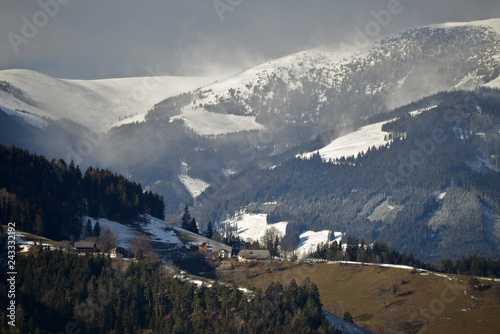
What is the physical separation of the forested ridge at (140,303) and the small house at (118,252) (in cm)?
1691

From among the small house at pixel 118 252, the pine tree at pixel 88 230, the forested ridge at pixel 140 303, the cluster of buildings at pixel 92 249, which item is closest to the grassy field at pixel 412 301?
the forested ridge at pixel 140 303

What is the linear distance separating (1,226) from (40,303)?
98.3 ft

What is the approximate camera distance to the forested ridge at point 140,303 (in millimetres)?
144375

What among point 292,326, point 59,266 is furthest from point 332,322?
point 59,266

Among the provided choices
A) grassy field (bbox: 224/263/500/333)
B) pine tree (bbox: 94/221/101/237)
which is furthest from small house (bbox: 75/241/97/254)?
grassy field (bbox: 224/263/500/333)

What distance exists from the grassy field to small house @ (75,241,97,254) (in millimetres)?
39921

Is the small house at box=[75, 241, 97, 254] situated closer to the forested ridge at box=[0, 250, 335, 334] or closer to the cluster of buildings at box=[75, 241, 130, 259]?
the cluster of buildings at box=[75, 241, 130, 259]

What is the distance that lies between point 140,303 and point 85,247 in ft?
103

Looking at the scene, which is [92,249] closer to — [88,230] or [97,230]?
[97,230]

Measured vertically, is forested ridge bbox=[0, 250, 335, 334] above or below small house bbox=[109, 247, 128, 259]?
below

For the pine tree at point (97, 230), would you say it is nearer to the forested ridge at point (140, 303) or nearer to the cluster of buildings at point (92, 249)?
the cluster of buildings at point (92, 249)

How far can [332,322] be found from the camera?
→ 15450 cm

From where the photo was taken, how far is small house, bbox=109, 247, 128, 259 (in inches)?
6949

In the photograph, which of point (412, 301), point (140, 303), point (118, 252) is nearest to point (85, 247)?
point (118, 252)
